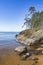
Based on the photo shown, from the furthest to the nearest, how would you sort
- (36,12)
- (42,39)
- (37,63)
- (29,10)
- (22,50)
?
(36,12)
(29,10)
(42,39)
(22,50)
(37,63)

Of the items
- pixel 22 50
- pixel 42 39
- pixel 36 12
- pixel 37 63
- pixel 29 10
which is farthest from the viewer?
pixel 36 12

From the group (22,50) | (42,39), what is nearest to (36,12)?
(42,39)

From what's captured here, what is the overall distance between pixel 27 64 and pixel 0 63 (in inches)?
133

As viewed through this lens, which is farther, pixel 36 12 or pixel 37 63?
pixel 36 12

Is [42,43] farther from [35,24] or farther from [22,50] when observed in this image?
[35,24]

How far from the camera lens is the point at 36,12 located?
57281 mm

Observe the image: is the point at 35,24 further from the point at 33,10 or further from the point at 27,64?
the point at 27,64

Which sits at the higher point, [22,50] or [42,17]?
[42,17]

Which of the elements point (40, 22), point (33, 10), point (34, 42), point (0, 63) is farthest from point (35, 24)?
point (0, 63)

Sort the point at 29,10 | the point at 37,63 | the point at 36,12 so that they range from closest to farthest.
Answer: the point at 37,63 → the point at 29,10 → the point at 36,12

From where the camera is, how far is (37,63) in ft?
44.4

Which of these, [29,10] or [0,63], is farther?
[29,10]

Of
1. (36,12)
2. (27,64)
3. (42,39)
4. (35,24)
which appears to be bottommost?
(27,64)

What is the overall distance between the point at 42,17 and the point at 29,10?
27.2 feet
